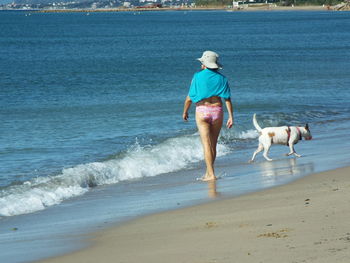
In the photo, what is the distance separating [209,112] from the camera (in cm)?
1055

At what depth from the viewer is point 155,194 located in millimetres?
10711

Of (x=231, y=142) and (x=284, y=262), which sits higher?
(x=284, y=262)

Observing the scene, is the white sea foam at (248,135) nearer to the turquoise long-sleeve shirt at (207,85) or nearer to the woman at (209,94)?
the woman at (209,94)

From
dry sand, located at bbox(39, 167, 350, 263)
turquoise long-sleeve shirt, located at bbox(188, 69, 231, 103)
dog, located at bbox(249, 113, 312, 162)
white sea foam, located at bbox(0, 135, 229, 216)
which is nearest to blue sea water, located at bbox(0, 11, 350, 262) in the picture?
white sea foam, located at bbox(0, 135, 229, 216)

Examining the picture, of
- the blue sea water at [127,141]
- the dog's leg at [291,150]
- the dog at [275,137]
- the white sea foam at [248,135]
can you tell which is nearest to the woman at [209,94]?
the blue sea water at [127,141]

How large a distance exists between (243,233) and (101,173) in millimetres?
6180

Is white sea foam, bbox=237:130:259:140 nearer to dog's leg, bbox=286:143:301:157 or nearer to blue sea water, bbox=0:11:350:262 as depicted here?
blue sea water, bbox=0:11:350:262

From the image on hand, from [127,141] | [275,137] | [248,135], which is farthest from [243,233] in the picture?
[248,135]

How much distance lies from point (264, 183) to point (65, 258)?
421cm

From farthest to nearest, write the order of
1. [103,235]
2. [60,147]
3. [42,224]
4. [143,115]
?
[143,115] < [60,147] < [42,224] < [103,235]

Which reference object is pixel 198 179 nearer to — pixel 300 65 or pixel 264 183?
pixel 264 183

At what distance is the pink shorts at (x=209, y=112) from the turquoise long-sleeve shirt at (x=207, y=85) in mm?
187

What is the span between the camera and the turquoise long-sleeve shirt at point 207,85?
1034 centimetres

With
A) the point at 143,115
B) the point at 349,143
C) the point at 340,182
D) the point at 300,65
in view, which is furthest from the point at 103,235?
the point at 300,65
